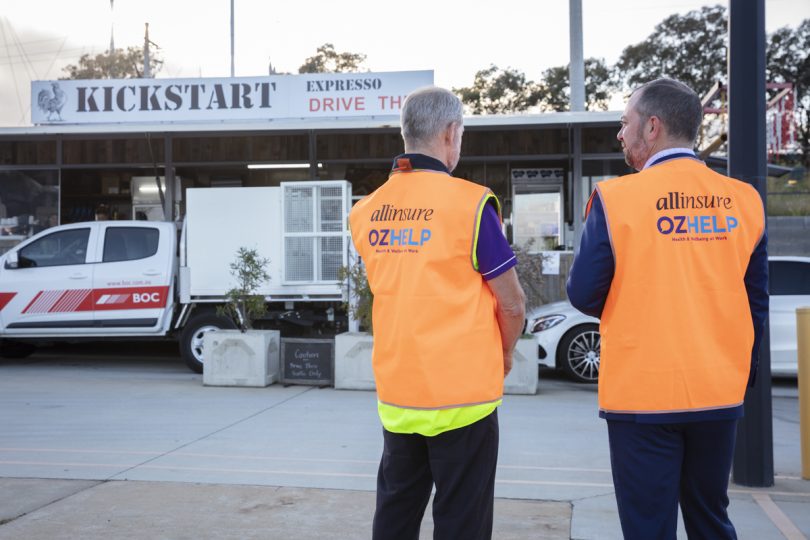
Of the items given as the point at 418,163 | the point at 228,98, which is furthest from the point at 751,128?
the point at 228,98

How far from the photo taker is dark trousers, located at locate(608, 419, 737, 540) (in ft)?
9.19

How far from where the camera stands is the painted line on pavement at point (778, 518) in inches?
178

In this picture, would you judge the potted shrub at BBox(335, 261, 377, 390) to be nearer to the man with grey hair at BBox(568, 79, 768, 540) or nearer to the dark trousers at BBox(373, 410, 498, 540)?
the dark trousers at BBox(373, 410, 498, 540)

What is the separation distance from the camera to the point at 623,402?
9.38 ft

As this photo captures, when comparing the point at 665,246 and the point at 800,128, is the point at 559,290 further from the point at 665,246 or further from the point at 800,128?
the point at 800,128

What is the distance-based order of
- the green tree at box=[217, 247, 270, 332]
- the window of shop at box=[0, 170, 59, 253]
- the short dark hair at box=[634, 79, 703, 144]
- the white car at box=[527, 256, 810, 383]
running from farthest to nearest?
the window of shop at box=[0, 170, 59, 253] → the green tree at box=[217, 247, 270, 332] → the white car at box=[527, 256, 810, 383] → the short dark hair at box=[634, 79, 703, 144]

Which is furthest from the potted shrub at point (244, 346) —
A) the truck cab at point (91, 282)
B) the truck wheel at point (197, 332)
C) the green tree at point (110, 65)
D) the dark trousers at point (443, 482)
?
the green tree at point (110, 65)

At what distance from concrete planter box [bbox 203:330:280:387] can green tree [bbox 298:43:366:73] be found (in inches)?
1261

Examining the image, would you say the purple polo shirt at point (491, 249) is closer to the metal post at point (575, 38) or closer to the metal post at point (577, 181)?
the metal post at point (577, 181)

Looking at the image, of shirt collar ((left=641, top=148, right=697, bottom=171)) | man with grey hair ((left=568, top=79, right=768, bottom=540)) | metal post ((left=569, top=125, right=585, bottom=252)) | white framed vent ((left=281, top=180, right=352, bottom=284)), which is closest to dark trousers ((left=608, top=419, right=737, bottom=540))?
man with grey hair ((left=568, top=79, right=768, bottom=540))

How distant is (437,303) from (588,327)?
302 inches

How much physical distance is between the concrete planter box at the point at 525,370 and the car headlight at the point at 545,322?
1.09 metres

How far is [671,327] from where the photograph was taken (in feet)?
9.29

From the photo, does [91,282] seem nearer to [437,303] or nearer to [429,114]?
[429,114]
